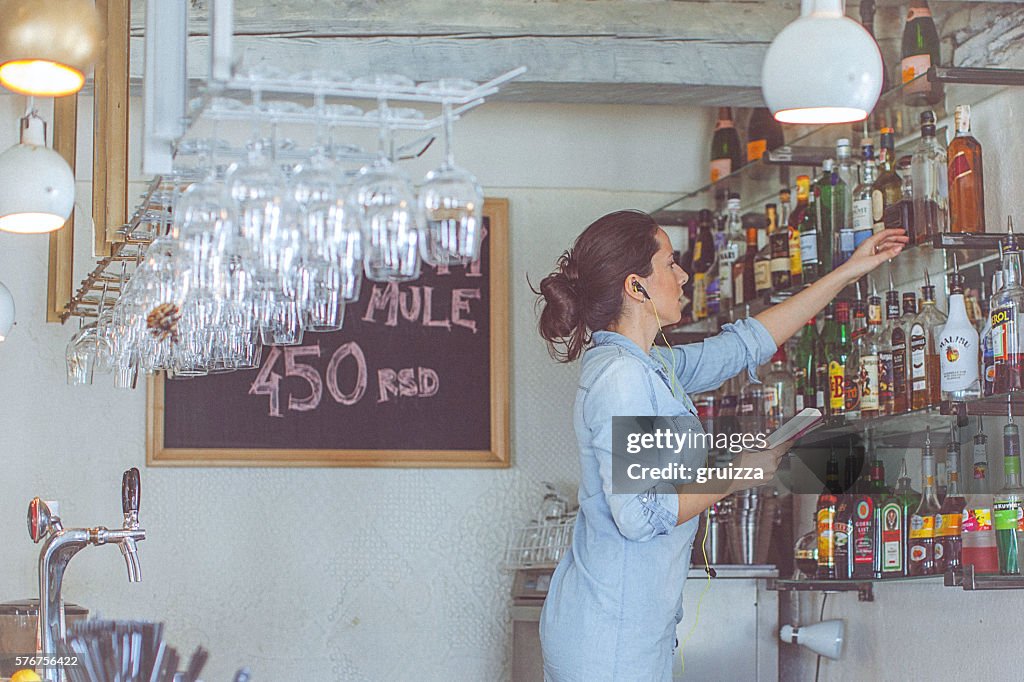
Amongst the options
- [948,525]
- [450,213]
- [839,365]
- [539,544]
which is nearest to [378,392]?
[539,544]

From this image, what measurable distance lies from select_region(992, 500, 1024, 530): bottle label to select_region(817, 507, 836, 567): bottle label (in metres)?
0.55

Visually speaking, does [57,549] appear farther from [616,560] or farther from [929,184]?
[929,184]

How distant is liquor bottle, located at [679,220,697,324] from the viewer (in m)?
3.79

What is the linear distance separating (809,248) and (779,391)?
1.38 feet

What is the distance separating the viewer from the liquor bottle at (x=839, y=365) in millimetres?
2916

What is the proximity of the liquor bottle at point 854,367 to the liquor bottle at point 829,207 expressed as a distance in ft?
0.46

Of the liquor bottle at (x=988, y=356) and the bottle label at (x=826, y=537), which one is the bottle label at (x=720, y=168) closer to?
the bottle label at (x=826, y=537)

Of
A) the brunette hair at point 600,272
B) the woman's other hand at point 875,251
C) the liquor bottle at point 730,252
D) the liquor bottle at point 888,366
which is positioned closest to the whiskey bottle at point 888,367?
the liquor bottle at point 888,366

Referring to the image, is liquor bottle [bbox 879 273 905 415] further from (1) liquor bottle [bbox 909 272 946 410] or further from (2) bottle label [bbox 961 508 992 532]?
(2) bottle label [bbox 961 508 992 532]

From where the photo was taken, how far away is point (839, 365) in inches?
116

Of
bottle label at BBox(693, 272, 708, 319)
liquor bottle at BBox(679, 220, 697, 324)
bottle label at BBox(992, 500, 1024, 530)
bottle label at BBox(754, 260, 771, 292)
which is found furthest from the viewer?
liquor bottle at BBox(679, 220, 697, 324)

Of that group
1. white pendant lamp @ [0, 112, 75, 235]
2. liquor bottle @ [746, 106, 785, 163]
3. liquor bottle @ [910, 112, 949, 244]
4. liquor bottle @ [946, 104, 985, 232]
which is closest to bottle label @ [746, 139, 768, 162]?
liquor bottle @ [746, 106, 785, 163]

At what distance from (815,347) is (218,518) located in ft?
5.71

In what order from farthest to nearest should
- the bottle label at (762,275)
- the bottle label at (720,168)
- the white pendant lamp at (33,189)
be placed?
1. the bottle label at (720,168)
2. the bottle label at (762,275)
3. the white pendant lamp at (33,189)
